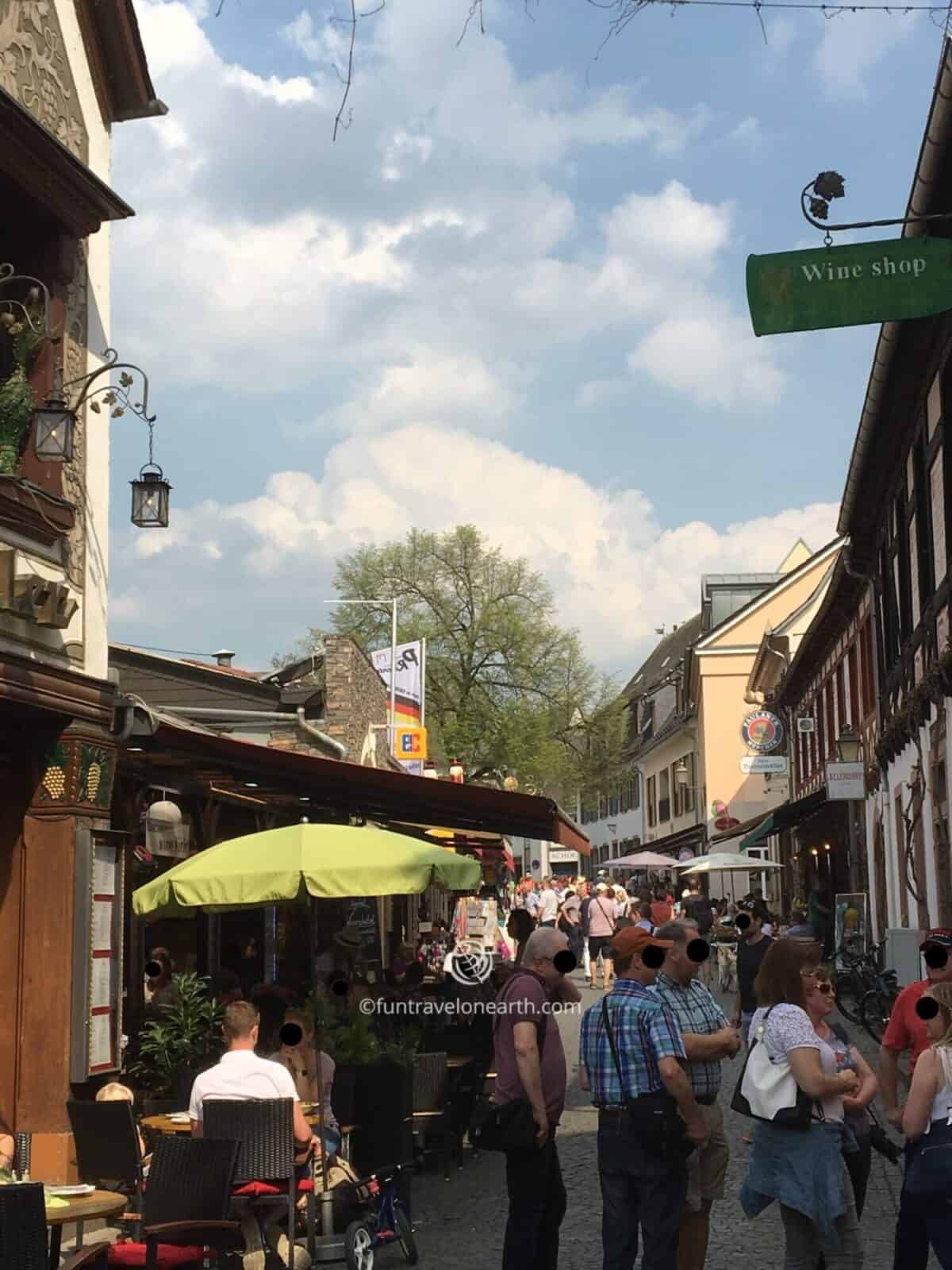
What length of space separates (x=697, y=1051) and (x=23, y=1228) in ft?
8.70

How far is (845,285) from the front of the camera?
7.45m

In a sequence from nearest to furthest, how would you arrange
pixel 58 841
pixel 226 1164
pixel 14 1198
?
pixel 14 1198 < pixel 226 1164 < pixel 58 841

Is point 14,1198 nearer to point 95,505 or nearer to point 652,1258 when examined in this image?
point 652,1258

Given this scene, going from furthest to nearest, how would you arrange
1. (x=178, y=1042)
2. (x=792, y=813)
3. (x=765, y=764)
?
(x=765, y=764) < (x=792, y=813) < (x=178, y=1042)

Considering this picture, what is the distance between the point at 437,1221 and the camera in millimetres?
9336

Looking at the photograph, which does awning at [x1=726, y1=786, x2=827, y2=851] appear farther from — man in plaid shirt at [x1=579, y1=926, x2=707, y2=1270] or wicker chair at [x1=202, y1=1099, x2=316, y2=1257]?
man in plaid shirt at [x1=579, y1=926, x2=707, y2=1270]

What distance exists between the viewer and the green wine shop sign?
742cm

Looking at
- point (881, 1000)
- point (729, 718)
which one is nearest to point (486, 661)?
point (729, 718)

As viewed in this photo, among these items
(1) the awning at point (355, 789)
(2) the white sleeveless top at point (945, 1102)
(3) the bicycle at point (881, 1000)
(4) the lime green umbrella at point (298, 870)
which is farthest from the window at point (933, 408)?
(2) the white sleeveless top at point (945, 1102)

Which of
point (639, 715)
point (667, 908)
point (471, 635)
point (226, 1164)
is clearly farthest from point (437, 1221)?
point (639, 715)

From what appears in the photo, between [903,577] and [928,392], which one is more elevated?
[928,392]

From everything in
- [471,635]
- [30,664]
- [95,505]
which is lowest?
[30,664]

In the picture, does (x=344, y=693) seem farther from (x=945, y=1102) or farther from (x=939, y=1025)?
(x=945, y=1102)

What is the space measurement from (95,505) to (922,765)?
33.8 ft
